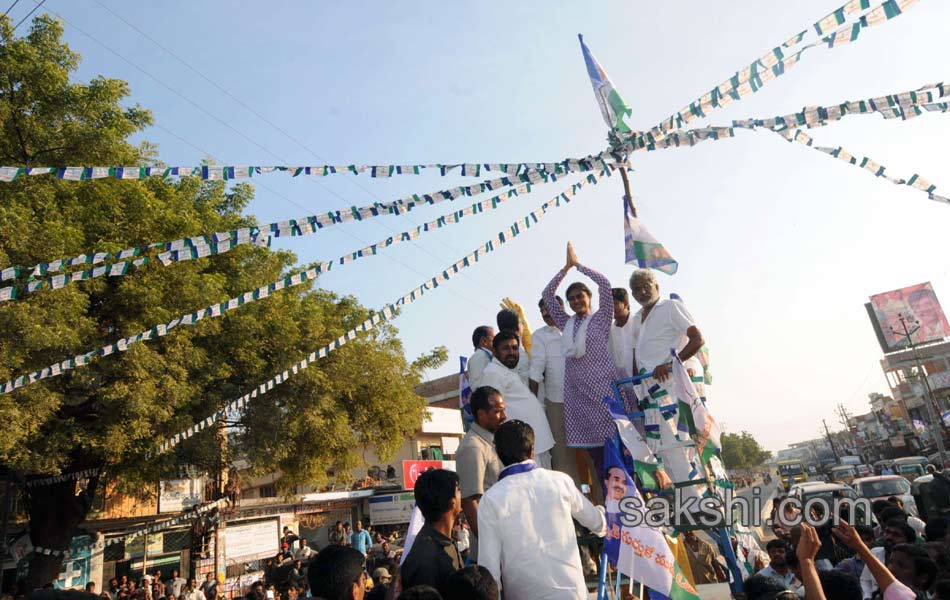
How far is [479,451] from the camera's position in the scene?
13.4 ft

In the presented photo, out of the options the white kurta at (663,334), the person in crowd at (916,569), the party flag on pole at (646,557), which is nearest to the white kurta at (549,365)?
the white kurta at (663,334)

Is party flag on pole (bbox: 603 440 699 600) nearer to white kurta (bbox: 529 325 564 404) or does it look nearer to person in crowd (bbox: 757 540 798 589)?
person in crowd (bbox: 757 540 798 589)

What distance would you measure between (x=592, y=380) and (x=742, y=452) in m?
108

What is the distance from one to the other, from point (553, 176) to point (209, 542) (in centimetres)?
1781

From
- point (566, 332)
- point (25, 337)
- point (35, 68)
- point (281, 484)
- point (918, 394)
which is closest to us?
point (566, 332)

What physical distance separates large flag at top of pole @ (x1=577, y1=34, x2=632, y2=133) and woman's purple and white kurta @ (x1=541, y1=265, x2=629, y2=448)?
2263 millimetres

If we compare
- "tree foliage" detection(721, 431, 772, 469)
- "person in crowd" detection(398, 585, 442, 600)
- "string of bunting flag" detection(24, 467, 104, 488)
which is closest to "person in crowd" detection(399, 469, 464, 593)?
"person in crowd" detection(398, 585, 442, 600)

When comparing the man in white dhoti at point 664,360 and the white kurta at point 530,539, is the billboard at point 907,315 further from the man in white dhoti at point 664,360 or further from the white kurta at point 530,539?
the white kurta at point 530,539

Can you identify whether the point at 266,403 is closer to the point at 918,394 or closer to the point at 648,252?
the point at 648,252

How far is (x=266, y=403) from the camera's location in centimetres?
1598

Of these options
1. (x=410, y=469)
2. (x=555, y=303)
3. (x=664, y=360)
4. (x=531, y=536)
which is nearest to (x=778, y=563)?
(x=664, y=360)

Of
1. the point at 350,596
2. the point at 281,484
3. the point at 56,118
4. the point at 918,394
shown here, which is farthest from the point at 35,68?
the point at 918,394

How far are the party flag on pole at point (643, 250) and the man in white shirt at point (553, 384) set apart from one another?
1.08 metres

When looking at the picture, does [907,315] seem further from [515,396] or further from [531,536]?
[531,536]
